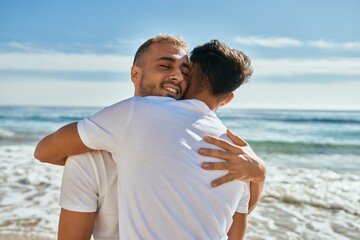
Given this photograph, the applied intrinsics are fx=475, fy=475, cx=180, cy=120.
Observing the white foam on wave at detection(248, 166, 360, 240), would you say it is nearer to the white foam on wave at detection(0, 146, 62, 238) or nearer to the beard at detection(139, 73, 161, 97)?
the white foam on wave at detection(0, 146, 62, 238)

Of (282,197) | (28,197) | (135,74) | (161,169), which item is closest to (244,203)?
(161,169)

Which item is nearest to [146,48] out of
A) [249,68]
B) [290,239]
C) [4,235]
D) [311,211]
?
[249,68]

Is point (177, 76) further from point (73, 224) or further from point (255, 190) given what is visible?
point (73, 224)

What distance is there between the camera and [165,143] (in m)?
1.95

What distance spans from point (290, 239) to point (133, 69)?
2.93 metres

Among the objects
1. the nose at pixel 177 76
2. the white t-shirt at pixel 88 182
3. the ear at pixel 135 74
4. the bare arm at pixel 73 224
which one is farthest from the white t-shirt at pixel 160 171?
the ear at pixel 135 74

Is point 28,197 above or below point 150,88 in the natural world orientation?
below

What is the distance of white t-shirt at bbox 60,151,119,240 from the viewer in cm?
222

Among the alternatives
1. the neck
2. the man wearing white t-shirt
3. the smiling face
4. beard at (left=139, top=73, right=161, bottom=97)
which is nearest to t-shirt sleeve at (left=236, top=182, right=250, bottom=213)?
the man wearing white t-shirt

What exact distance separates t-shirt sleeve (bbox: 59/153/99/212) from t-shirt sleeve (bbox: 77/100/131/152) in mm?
179

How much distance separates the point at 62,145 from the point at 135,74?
0.71 meters

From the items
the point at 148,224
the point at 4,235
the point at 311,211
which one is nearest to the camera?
the point at 148,224

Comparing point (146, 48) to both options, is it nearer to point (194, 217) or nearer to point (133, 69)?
point (133, 69)

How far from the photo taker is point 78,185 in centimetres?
223
